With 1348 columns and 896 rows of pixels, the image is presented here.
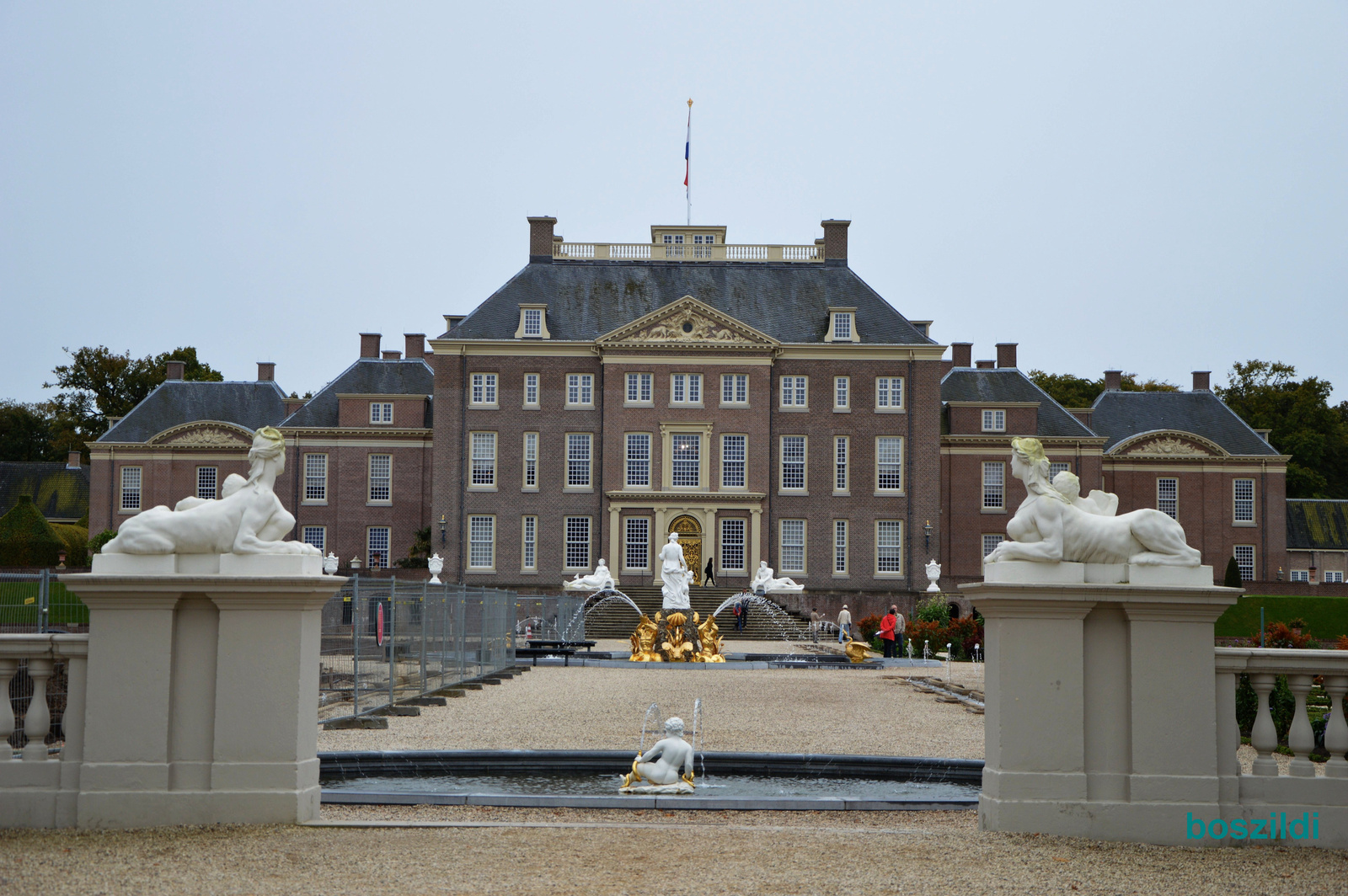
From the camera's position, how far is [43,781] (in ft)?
23.9

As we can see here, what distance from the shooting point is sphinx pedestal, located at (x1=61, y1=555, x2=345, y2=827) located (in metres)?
7.29

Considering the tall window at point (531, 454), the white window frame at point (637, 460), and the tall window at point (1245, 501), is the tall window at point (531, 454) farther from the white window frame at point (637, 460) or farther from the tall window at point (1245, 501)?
the tall window at point (1245, 501)

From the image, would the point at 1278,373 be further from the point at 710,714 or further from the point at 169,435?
the point at 710,714

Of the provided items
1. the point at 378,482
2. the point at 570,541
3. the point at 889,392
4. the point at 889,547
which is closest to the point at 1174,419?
the point at 889,392

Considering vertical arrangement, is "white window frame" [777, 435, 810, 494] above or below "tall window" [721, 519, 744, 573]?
above

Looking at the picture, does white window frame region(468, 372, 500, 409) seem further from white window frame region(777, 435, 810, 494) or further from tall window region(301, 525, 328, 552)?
white window frame region(777, 435, 810, 494)

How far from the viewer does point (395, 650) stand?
17453 millimetres

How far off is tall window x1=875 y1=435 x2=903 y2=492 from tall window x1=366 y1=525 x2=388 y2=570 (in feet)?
72.0

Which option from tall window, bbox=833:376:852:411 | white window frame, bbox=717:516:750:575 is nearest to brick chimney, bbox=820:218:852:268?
tall window, bbox=833:376:852:411

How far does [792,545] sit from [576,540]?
9143 millimetres

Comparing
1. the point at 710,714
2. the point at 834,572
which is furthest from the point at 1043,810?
the point at 834,572

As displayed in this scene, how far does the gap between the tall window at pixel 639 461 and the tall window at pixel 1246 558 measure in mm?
28211

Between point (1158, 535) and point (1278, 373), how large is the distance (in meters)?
73.0

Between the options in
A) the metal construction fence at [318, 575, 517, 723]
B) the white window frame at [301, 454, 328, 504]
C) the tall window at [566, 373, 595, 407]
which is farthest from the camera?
the white window frame at [301, 454, 328, 504]
